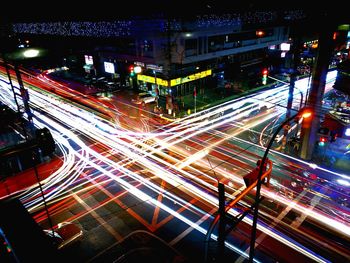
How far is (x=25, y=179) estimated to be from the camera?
65.3 feet

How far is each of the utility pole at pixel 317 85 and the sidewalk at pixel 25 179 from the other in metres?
19.1

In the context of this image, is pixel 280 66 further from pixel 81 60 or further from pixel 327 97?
pixel 81 60

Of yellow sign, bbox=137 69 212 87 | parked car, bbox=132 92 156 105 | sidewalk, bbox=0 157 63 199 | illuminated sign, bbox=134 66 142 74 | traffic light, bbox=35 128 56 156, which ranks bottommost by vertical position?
parked car, bbox=132 92 156 105

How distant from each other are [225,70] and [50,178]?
33332 mm

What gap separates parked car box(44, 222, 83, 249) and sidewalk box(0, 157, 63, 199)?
5497 mm

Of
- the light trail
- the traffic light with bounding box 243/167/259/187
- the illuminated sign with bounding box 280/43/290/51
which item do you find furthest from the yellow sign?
the traffic light with bounding box 243/167/259/187

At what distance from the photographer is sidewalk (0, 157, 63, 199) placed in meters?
18.5

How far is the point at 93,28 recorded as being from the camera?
146ft

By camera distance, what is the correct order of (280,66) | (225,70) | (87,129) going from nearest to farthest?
(87,129) < (225,70) < (280,66)

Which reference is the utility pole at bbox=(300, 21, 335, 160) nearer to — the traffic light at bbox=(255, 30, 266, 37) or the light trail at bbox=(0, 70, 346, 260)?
the light trail at bbox=(0, 70, 346, 260)

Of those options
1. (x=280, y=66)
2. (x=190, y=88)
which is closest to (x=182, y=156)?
(x=190, y=88)

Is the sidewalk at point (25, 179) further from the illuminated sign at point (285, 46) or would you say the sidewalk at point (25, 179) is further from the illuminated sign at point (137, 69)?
the illuminated sign at point (285, 46)

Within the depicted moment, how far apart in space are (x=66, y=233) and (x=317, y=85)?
58.8ft

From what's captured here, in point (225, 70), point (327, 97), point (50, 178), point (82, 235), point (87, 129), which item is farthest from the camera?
point (225, 70)
